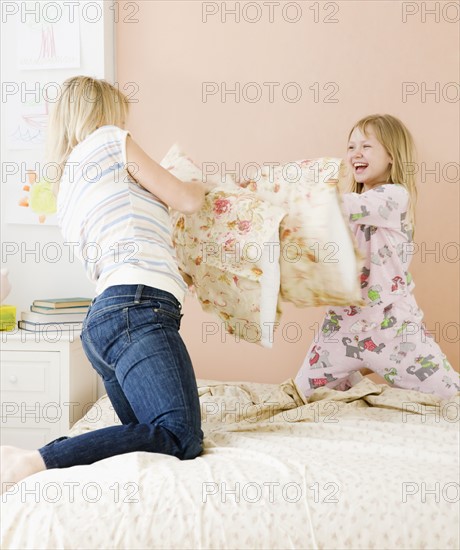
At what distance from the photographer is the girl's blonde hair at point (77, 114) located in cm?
192

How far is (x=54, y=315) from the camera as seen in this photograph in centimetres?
271

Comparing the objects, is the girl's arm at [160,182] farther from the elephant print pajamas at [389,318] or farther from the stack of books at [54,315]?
the stack of books at [54,315]

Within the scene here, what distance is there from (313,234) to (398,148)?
64cm

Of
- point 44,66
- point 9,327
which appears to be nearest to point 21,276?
point 9,327

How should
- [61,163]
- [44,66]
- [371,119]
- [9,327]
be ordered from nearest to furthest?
[61,163] < [371,119] < [9,327] < [44,66]

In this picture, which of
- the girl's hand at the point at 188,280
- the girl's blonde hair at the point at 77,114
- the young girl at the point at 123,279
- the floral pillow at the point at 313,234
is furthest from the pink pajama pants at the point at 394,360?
the girl's blonde hair at the point at 77,114

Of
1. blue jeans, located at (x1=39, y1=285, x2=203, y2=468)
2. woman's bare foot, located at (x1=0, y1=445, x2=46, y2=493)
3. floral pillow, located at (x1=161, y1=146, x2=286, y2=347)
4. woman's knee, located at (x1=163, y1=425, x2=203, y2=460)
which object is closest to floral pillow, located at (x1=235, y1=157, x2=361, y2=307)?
floral pillow, located at (x1=161, y1=146, x2=286, y2=347)

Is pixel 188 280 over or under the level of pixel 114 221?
under

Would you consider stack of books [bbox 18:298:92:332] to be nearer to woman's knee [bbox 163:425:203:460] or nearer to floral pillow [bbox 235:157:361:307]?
floral pillow [bbox 235:157:361:307]

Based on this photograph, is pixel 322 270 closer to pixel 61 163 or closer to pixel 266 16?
pixel 61 163

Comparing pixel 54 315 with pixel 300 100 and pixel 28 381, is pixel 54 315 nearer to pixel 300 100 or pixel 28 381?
pixel 28 381

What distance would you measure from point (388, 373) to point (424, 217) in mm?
788

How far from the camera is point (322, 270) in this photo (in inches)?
79.8

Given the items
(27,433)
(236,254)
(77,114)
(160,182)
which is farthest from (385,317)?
(27,433)
